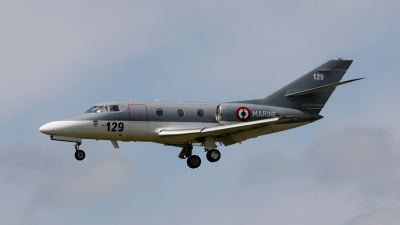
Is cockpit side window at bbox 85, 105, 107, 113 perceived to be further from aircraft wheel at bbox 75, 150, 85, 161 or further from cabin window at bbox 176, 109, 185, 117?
cabin window at bbox 176, 109, 185, 117

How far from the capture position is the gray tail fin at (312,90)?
49250mm

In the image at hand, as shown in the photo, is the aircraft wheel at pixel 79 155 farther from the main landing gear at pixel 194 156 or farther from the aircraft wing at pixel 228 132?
the main landing gear at pixel 194 156

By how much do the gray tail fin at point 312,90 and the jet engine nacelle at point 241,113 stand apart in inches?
36.1

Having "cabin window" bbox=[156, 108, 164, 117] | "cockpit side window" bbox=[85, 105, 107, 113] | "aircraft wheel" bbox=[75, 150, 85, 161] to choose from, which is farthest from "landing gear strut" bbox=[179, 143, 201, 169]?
"aircraft wheel" bbox=[75, 150, 85, 161]

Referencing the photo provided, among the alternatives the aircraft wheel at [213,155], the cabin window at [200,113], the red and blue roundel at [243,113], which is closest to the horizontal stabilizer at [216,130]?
the cabin window at [200,113]

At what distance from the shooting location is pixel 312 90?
48938mm

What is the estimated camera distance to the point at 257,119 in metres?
47.8

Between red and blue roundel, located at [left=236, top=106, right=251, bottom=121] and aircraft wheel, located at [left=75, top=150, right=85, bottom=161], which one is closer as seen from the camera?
aircraft wheel, located at [left=75, top=150, right=85, bottom=161]

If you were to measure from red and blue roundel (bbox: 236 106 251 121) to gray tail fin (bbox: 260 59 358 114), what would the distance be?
1.77 metres

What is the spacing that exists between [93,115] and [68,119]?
1330mm

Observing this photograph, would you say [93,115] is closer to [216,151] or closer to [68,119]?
[68,119]

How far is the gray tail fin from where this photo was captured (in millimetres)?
49250

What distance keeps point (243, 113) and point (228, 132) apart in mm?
2344

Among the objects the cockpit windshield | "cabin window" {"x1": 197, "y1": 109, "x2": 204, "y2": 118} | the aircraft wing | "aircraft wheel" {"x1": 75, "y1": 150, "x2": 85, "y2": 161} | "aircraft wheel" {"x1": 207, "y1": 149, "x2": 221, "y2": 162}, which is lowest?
"aircraft wheel" {"x1": 207, "y1": 149, "x2": 221, "y2": 162}
